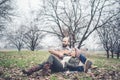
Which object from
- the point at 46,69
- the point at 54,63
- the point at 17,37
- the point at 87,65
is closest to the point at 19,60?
the point at 54,63

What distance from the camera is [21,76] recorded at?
810 centimetres

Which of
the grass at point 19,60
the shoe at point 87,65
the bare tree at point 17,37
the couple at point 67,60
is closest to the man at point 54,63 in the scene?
the couple at point 67,60

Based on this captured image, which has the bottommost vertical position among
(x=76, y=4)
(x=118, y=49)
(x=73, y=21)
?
(x=118, y=49)

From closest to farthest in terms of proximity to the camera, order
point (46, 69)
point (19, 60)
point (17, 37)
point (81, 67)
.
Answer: point (46, 69) → point (81, 67) → point (19, 60) → point (17, 37)

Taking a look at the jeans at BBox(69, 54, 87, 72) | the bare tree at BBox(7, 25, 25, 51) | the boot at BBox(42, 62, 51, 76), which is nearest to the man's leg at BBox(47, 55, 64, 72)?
the boot at BBox(42, 62, 51, 76)

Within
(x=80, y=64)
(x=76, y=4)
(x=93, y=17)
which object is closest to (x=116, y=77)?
(x=80, y=64)

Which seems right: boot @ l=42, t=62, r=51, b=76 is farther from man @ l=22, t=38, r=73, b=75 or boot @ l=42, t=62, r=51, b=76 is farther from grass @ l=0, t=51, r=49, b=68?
grass @ l=0, t=51, r=49, b=68

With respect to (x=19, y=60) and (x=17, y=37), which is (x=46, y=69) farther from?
(x=17, y=37)

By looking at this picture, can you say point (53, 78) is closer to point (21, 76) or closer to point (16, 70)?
point (21, 76)

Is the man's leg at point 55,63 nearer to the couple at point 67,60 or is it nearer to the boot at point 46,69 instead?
the couple at point 67,60

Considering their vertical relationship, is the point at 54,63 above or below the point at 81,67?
above

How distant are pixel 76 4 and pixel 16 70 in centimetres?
2040

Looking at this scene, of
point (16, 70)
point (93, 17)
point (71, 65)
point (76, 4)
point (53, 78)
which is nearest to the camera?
point (53, 78)

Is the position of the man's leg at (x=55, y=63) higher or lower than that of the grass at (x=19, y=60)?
higher
